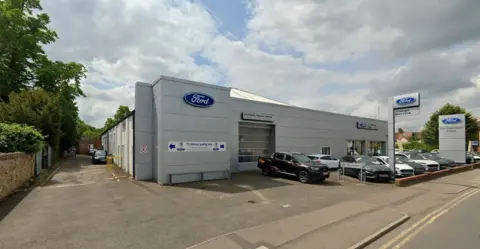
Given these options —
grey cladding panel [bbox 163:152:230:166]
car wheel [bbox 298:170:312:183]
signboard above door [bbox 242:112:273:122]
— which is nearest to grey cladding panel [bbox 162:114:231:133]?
grey cladding panel [bbox 163:152:230:166]

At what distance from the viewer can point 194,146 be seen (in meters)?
15.6

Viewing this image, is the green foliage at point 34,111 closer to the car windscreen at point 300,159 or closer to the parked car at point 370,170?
the car windscreen at point 300,159

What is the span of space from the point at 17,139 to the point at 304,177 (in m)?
16.2

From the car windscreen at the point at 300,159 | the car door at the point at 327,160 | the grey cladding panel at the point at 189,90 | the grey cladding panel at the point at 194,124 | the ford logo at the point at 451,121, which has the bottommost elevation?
the car door at the point at 327,160

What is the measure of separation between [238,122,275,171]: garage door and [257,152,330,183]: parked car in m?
Result: 2.62

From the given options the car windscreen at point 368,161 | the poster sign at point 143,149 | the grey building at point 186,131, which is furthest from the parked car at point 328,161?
the poster sign at point 143,149

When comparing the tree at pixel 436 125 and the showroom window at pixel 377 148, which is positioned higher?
the tree at pixel 436 125

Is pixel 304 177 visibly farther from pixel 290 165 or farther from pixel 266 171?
pixel 266 171

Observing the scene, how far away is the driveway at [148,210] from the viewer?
20.6 ft

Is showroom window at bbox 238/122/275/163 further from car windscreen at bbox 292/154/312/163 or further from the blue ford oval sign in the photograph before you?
the blue ford oval sign

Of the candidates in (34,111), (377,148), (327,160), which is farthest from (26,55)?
(377,148)

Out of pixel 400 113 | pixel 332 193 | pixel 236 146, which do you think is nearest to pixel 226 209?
pixel 332 193

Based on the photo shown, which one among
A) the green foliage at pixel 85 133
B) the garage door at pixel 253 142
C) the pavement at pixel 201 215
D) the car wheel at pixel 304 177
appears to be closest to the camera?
the pavement at pixel 201 215

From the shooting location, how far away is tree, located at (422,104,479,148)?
46.1 meters
